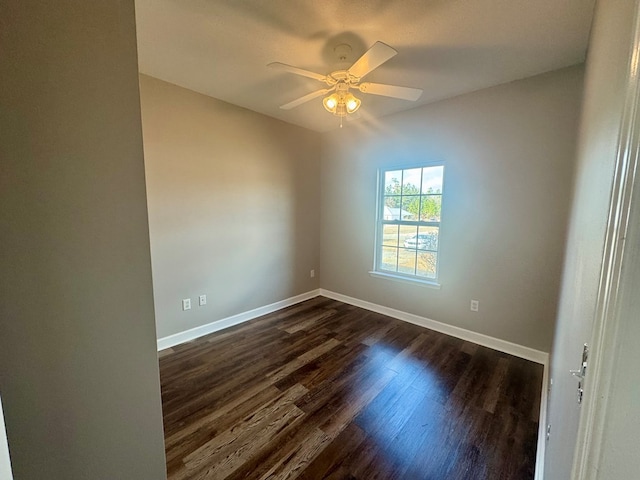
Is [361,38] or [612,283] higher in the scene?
[361,38]

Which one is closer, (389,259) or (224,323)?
(224,323)

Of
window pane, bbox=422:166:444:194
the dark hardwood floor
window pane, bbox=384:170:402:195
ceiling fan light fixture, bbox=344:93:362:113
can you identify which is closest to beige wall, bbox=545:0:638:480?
the dark hardwood floor

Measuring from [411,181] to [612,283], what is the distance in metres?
3.06

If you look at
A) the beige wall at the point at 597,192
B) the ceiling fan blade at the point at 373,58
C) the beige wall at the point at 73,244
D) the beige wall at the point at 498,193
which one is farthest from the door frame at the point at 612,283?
the beige wall at the point at 498,193

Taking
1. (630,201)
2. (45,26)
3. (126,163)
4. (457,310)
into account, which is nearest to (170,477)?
(126,163)

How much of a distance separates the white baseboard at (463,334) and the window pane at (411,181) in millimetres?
1545

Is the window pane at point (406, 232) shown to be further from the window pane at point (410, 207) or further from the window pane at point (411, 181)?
the window pane at point (411, 181)

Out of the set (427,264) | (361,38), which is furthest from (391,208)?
(361,38)

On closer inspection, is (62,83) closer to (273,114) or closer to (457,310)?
(273,114)

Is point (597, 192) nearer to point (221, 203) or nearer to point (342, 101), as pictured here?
point (342, 101)

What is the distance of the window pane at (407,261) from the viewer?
11.0ft

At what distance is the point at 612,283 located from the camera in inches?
15.2

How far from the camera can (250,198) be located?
3291mm

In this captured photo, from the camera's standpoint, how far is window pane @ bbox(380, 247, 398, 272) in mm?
3512
